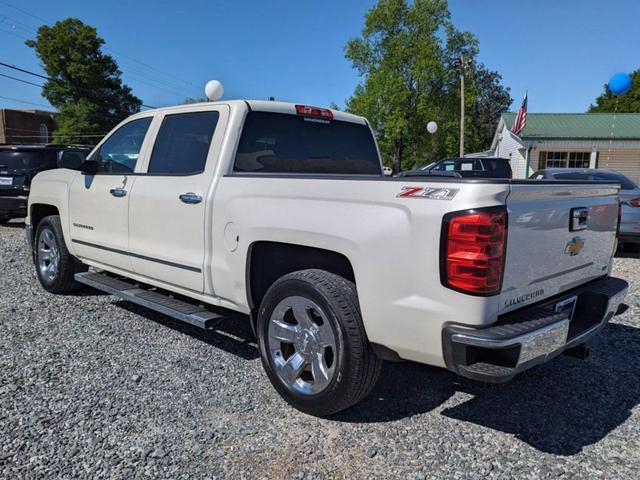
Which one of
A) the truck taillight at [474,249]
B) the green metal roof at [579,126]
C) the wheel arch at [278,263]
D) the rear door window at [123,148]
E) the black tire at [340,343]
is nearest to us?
the truck taillight at [474,249]

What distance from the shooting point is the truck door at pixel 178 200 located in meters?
3.69

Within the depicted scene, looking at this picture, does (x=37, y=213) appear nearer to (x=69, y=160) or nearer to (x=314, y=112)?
(x=69, y=160)

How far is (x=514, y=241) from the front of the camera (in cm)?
250

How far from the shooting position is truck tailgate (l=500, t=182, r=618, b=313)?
252 cm

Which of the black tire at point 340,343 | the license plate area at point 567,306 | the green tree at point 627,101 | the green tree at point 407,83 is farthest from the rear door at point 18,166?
the green tree at point 627,101

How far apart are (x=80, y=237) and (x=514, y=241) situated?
4183 mm

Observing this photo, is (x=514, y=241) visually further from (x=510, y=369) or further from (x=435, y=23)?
(x=435, y=23)

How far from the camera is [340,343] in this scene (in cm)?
281

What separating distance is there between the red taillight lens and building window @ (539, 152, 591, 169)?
81.4 feet

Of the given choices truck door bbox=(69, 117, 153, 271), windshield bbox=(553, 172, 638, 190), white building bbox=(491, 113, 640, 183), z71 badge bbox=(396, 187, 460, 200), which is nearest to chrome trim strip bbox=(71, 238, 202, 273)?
truck door bbox=(69, 117, 153, 271)

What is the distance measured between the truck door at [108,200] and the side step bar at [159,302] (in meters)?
0.18

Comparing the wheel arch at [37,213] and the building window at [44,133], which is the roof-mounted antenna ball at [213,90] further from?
the building window at [44,133]

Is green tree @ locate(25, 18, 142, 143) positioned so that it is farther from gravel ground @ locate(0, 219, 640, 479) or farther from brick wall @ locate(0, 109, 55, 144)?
gravel ground @ locate(0, 219, 640, 479)

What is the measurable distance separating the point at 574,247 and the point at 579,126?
27736 millimetres
